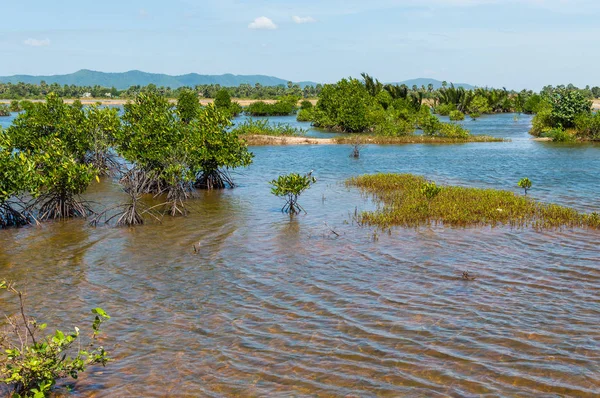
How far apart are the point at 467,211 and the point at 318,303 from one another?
1036 cm

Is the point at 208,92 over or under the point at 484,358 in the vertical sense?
over

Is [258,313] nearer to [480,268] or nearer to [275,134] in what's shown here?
[480,268]

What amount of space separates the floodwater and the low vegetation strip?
3.29 ft

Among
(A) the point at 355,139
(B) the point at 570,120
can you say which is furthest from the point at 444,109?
(A) the point at 355,139

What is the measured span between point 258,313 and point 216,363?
7.58 ft

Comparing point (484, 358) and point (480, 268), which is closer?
point (484, 358)

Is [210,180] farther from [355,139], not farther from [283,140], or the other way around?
[355,139]

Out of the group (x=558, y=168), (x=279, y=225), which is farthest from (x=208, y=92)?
(x=279, y=225)

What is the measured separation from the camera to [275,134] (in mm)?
56094

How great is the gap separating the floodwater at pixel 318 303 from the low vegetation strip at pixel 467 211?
1.00 metres

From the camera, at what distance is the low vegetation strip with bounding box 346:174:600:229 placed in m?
19.4

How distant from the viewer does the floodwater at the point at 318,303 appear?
8.98 m

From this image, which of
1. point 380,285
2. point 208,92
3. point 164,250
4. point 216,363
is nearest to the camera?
point 216,363

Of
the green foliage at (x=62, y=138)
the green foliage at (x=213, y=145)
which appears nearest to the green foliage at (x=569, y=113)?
the green foliage at (x=213, y=145)
